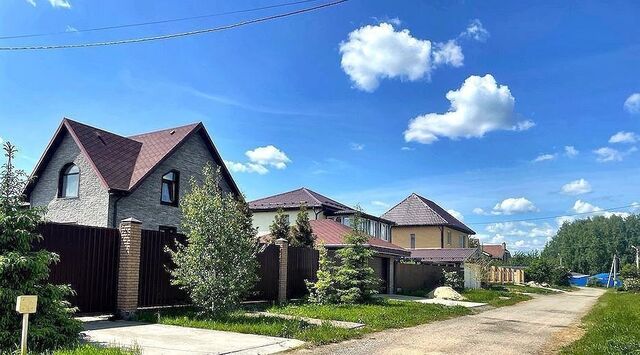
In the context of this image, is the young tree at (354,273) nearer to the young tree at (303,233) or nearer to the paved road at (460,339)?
the paved road at (460,339)

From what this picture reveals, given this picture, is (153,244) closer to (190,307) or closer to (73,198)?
(190,307)

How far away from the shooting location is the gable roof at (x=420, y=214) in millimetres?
51094

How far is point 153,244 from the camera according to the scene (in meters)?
13.4

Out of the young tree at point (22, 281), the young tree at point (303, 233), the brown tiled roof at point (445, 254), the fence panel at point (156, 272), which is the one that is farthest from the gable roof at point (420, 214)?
the young tree at point (22, 281)

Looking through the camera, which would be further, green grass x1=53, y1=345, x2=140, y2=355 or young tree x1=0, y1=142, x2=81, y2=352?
young tree x1=0, y1=142, x2=81, y2=352

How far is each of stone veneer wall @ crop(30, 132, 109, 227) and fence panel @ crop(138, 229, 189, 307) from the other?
24.4 ft

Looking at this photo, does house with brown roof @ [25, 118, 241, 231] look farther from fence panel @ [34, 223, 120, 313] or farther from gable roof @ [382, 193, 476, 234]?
gable roof @ [382, 193, 476, 234]

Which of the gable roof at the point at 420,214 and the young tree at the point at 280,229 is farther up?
the gable roof at the point at 420,214

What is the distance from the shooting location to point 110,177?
67.5 ft

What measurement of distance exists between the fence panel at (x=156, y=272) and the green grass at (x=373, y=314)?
10.3ft

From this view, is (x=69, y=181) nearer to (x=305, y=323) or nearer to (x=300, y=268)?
(x=300, y=268)

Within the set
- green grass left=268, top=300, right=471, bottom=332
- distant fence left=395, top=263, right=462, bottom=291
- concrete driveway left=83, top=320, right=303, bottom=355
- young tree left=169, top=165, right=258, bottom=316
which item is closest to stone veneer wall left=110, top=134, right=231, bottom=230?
green grass left=268, top=300, right=471, bottom=332

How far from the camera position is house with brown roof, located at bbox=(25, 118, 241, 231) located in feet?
67.4

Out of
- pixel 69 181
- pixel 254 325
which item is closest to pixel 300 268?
pixel 254 325
